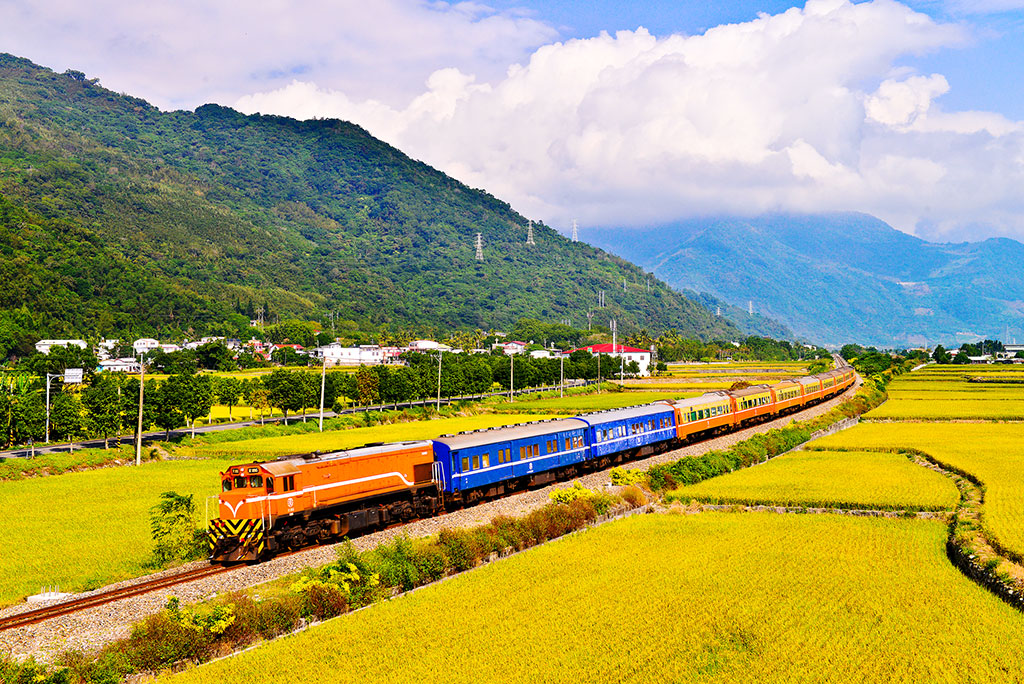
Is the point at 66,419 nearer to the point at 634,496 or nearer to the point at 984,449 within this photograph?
the point at 634,496

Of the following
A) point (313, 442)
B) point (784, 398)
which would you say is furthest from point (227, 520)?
point (784, 398)

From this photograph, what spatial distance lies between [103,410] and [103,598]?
46.3 meters

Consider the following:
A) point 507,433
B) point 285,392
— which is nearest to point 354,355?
point 285,392

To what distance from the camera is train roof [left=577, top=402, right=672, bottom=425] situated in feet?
147

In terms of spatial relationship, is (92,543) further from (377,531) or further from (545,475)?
(545,475)

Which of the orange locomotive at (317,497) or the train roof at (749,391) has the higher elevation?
the train roof at (749,391)

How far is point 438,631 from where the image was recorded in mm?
18781

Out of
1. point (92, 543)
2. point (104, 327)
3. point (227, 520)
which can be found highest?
point (104, 327)

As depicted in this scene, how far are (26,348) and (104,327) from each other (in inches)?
1453

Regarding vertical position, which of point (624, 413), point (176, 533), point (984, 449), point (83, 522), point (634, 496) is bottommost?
point (83, 522)

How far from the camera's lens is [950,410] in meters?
78.1

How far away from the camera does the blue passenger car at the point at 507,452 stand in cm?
3262

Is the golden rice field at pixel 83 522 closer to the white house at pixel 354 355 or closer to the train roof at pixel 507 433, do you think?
the train roof at pixel 507 433

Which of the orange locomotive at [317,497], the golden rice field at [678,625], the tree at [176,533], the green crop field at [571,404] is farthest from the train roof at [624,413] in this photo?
the green crop field at [571,404]
